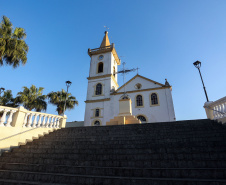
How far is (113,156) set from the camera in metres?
4.55

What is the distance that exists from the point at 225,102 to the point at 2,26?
17175 millimetres

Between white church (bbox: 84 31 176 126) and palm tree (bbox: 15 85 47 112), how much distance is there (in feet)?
25.0

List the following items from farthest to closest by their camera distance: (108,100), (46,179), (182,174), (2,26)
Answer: (108,100)
(2,26)
(46,179)
(182,174)

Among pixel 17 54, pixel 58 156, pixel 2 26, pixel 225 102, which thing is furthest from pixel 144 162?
pixel 2 26

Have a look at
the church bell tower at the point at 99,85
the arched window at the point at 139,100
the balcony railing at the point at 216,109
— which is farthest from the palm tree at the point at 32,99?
the balcony railing at the point at 216,109

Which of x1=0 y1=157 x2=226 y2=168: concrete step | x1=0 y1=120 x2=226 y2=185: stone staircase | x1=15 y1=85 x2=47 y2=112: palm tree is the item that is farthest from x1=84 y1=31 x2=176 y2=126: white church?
x1=0 y1=157 x2=226 y2=168: concrete step

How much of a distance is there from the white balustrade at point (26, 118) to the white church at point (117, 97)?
830 cm

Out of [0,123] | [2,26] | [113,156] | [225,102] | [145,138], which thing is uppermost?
[2,26]

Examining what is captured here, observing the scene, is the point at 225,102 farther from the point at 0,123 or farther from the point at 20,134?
the point at 0,123

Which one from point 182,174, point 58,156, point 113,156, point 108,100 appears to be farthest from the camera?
point 108,100

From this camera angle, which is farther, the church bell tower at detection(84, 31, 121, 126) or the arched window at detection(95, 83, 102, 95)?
the arched window at detection(95, 83, 102, 95)

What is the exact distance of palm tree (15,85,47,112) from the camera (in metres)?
20.2

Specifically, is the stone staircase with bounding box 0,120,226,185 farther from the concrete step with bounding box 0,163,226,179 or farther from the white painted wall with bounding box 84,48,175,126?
the white painted wall with bounding box 84,48,175,126

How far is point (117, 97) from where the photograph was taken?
21.6 m
